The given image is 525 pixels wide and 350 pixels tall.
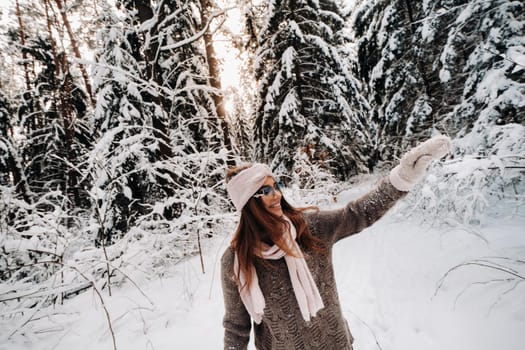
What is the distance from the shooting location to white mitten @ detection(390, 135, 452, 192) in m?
1.27

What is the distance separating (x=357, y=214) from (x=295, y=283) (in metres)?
0.59

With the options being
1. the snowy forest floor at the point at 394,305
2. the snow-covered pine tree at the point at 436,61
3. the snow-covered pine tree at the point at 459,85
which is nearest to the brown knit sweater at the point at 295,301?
the snowy forest floor at the point at 394,305

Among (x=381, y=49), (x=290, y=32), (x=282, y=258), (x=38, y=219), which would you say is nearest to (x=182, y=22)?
(x=290, y=32)

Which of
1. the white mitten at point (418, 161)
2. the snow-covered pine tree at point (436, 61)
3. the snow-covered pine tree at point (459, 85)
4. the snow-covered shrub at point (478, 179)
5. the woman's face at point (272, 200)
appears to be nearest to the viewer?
the white mitten at point (418, 161)

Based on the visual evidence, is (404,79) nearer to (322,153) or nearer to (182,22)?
(322,153)

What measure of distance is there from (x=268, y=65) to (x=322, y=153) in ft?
15.4

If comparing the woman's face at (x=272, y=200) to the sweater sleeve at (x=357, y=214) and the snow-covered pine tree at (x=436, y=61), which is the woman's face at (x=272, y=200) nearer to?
the sweater sleeve at (x=357, y=214)

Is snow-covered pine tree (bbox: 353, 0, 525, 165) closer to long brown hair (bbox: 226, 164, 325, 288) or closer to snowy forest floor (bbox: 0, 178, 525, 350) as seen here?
snowy forest floor (bbox: 0, 178, 525, 350)

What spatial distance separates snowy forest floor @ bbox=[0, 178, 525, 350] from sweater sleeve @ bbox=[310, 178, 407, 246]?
4.18 feet

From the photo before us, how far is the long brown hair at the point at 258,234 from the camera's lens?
1.47m

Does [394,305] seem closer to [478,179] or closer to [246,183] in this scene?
[478,179]

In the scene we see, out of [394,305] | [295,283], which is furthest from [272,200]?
[394,305]

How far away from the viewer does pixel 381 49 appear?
9258mm

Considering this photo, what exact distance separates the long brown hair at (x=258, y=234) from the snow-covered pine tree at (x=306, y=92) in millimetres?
7286
